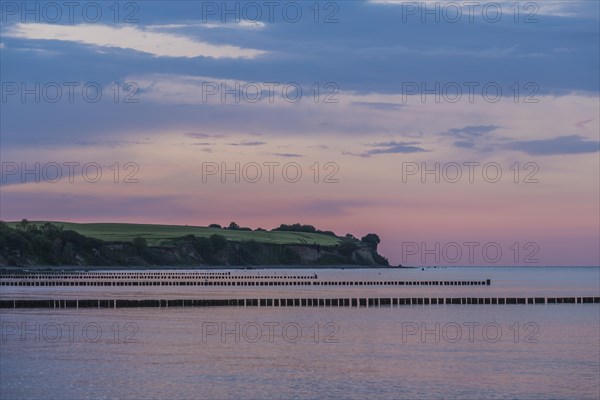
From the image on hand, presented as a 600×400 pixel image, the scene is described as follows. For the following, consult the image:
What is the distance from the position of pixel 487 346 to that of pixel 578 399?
63.4ft

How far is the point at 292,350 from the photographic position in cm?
5769

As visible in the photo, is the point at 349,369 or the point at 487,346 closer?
the point at 349,369

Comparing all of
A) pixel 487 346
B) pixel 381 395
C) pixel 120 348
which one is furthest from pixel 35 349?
pixel 487 346

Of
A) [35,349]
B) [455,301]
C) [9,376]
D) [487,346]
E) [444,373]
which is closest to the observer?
[9,376]

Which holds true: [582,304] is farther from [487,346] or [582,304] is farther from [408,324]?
[487,346]

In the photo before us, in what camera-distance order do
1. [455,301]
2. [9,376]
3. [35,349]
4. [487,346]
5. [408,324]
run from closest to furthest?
1. [9,376]
2. [35,349]
3. [487,346]
4. [408,324]
5. [455,301]

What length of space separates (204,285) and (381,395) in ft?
369

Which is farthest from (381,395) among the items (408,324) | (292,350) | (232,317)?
(232,317)

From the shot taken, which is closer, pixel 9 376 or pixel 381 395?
pixel 381 395

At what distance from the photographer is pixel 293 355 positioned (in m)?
55.2

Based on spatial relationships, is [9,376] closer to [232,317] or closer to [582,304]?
[232,317]

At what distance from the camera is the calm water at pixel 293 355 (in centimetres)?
4334

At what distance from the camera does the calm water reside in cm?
4334

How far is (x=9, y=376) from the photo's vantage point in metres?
45.3
